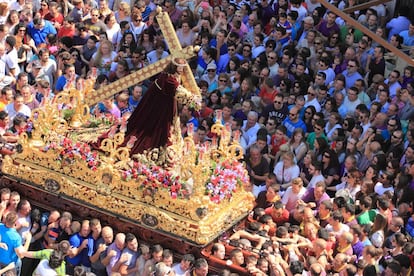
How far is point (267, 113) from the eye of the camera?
2341 centimetres

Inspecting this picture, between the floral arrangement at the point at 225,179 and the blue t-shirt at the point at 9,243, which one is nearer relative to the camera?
the blue t-shirt at the point at 9,243

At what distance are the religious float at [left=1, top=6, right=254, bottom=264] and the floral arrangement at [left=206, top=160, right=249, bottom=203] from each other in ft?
0.05

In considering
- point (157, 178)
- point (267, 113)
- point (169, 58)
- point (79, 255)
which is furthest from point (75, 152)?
point (267, 113)

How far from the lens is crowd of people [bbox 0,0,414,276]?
756 inches

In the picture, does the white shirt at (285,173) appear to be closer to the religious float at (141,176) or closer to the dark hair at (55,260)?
the religious float at (141,176)

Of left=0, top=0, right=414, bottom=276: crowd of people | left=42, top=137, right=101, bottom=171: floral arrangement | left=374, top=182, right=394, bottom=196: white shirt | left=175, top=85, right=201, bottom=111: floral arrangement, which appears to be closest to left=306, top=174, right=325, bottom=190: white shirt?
left=0, top=0, right=414, bottom=276: crowd of people

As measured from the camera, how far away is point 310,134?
22609 mm

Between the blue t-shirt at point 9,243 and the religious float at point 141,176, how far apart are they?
131cm

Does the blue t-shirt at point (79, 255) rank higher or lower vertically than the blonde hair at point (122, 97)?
higher

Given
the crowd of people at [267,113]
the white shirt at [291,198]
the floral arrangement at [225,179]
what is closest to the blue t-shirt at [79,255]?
the crowd of people at [267,113]

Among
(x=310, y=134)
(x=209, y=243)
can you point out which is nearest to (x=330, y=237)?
(x=209, y=243)

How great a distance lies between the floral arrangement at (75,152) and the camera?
2012 cm

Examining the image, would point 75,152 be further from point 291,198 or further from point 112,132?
point 291,198

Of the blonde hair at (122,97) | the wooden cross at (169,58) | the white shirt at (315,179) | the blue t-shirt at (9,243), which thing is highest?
the wooden cross at (169,58)
